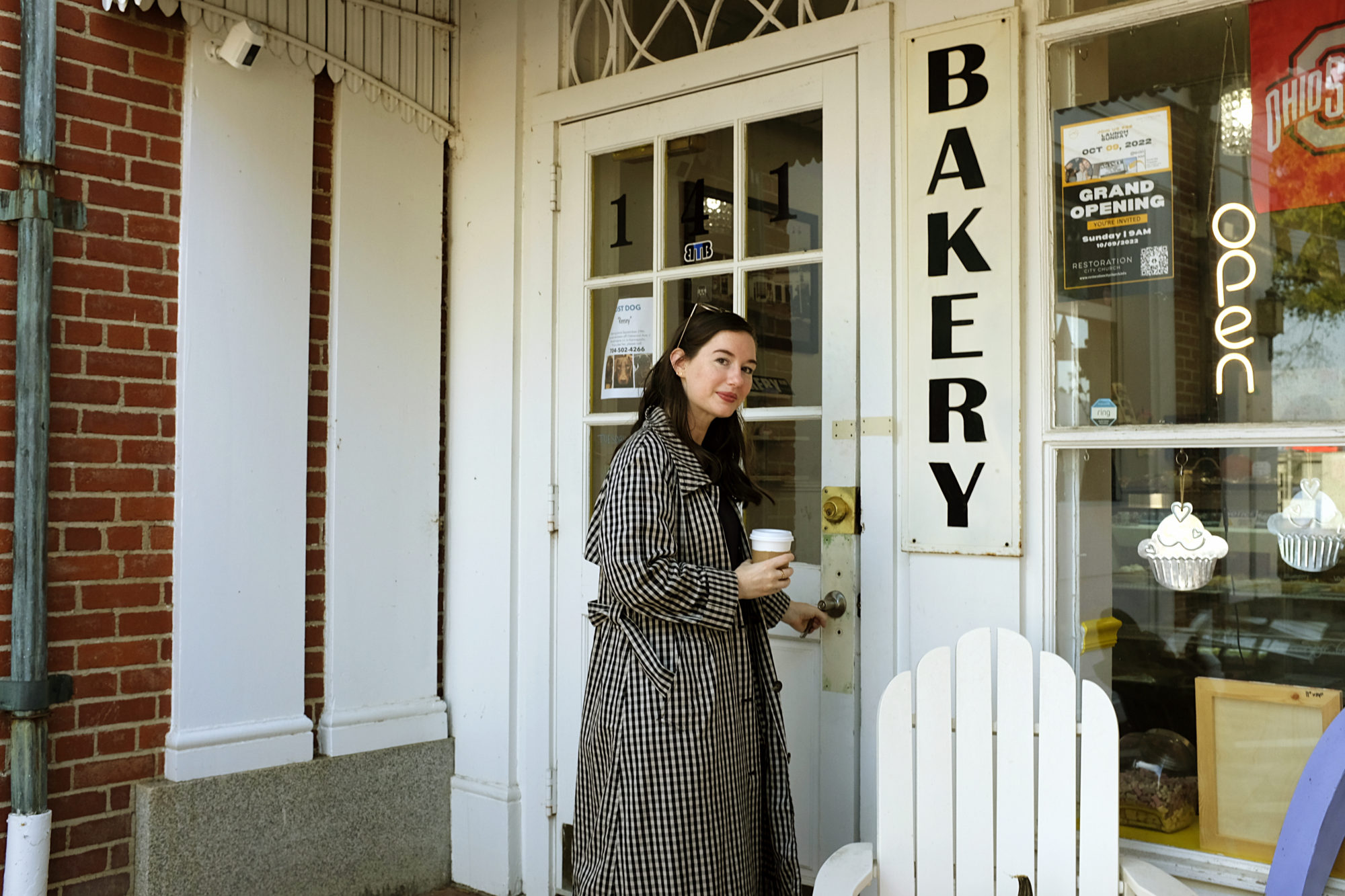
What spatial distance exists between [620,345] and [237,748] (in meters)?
1.78

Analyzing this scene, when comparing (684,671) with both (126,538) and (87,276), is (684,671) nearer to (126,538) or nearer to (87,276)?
(126,538)

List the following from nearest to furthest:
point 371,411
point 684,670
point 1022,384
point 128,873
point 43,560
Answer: point 684,670, point 1022,384, point 43,560, point 128,873, point 371,411

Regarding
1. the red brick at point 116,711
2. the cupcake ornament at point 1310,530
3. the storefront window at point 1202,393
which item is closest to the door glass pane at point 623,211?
the storefront window at point 1202,393

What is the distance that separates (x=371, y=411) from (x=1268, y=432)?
109 inches

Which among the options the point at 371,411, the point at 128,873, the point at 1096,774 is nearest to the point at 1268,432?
the point at 1096,774

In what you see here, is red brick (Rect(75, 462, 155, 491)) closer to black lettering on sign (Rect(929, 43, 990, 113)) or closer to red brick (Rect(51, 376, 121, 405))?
red brick (Rect(51, 376, 121, 405))

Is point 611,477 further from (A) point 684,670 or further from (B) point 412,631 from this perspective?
(B) point 412,631

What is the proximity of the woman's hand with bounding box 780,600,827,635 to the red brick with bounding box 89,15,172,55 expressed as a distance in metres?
2.54

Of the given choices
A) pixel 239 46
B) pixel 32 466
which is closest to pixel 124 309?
pixel 32 466

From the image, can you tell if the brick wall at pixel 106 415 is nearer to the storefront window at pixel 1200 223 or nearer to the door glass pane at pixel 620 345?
the door glass pane at pixel 620 345

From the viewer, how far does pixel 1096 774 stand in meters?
2.31

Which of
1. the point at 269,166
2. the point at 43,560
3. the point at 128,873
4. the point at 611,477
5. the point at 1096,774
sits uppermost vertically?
the point at 269,166

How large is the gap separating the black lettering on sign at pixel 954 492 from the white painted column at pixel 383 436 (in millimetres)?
1776

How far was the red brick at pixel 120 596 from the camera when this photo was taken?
306 cm
